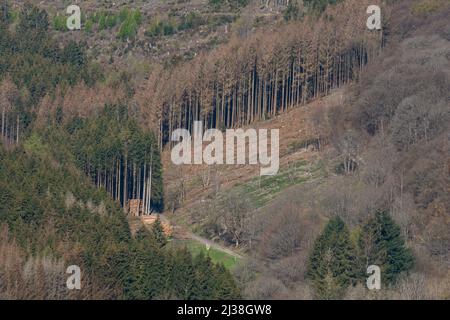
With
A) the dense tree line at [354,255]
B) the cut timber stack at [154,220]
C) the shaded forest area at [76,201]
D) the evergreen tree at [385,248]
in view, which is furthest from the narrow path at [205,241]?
the evergreen tree at [385,248]

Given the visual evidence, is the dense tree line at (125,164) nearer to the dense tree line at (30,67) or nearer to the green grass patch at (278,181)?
the green grass patch at (278,181)

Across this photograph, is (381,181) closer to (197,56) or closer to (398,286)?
(398,286)

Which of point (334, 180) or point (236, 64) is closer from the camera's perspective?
point (334, 180)

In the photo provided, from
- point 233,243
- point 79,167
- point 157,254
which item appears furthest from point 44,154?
point 157,254

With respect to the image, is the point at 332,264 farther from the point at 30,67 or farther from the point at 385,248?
the point at 30,67

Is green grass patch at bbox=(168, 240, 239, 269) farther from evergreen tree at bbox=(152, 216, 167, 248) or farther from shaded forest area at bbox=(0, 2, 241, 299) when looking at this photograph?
shaded forest area at bbox=(0, 2, 241, 299)
